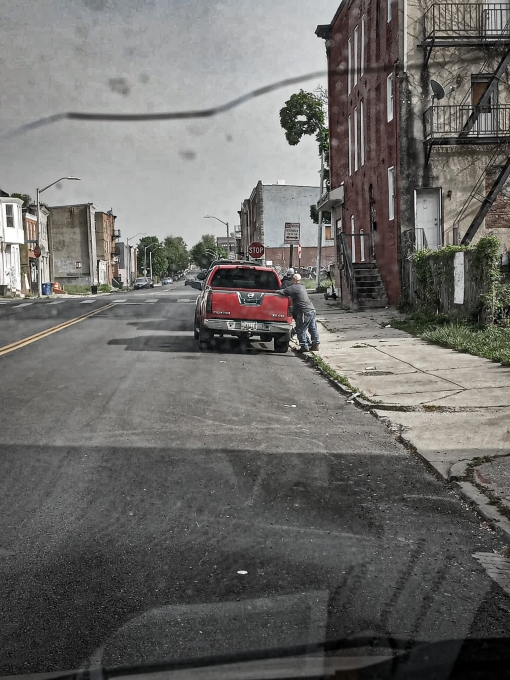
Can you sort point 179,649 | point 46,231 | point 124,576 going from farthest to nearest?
point 46,231
point 124,576
point 179,649

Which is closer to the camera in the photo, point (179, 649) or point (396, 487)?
point (179, 649)

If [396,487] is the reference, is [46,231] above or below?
above

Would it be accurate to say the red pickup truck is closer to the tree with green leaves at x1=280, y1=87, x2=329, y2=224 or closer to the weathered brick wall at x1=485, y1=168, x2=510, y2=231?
the weathered brick wall at x1=485, y1=168, x2=510, y2=231

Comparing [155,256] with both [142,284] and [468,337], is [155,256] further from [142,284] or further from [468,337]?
[468,337]

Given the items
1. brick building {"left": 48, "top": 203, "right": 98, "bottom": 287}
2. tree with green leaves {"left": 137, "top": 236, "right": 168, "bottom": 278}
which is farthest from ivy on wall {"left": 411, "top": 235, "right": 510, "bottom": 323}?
tree with green leaves {"left": 137, "top": 236, "right": 168, "bottom": 278}

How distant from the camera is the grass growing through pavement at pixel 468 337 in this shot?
13836 millimetres

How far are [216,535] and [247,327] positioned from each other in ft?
38.9

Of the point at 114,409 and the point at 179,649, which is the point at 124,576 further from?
the point at 114,409

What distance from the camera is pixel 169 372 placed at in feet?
43.5

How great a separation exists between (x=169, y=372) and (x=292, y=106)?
35096mm

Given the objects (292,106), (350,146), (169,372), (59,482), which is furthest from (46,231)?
(59,482)

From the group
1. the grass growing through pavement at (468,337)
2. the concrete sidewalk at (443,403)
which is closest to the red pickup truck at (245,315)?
the concrete sidewalk at (443,403)

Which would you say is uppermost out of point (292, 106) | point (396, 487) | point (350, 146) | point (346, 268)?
point (292, 106)

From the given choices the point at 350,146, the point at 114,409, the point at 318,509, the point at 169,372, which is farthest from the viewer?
the point at 350,146
